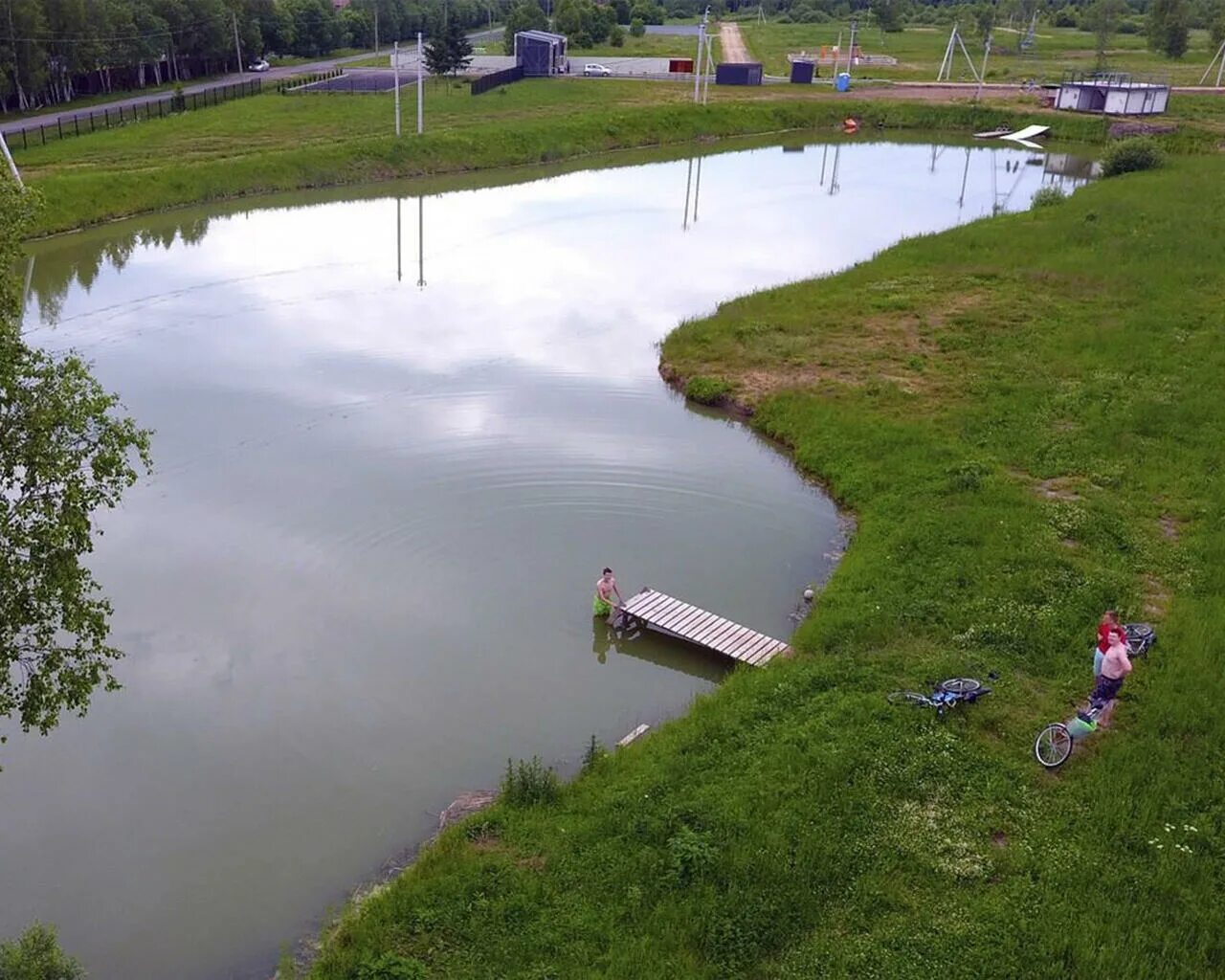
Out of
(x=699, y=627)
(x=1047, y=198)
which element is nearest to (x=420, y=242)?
(x=1047, y=198)

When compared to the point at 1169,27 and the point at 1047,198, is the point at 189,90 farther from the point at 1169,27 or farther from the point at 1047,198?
the point at 1169,27

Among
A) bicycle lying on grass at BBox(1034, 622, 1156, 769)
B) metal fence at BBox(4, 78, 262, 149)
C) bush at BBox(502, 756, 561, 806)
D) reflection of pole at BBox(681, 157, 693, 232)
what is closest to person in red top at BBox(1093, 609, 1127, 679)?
bicycle lying on grass at BBox(1034, 622, 1156, 769)

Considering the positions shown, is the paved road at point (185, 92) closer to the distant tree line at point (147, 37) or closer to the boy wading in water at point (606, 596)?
the distant tree line at point (147, 37)

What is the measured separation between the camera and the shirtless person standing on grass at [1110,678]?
1373 centimetres

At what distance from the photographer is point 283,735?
53.3 feet

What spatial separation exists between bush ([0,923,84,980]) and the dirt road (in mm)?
112221

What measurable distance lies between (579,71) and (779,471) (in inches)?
3137

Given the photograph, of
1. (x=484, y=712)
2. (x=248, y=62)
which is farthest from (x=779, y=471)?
(x=248, y=62)

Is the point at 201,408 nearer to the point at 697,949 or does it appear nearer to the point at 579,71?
the point at 697,949

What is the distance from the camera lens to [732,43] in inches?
5162

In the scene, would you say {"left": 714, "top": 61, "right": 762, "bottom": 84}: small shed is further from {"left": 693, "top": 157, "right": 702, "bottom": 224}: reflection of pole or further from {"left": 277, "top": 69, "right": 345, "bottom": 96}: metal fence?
{"left": 277, "top": 69, "right": 345, "bottom": 96}: metal fence

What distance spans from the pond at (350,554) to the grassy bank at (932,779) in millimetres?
1848

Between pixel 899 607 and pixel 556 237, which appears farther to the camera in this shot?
pixel 556 237

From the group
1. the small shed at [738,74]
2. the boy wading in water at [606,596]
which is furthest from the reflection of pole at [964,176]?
the boy wading in water at [606,596]
